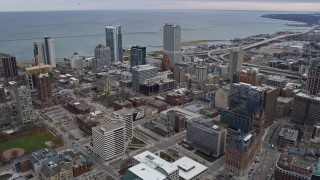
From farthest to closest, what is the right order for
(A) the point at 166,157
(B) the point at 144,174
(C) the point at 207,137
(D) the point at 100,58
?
(D) the point at 100,58
(C) the point at 207,137
(A) the point at 166,157
(B) the point at 144,174

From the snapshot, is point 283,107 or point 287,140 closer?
point 287,140

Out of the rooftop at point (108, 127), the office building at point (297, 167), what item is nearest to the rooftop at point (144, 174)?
the rooftop at point (108, 127)

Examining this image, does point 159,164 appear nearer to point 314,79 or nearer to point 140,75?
point 140,75

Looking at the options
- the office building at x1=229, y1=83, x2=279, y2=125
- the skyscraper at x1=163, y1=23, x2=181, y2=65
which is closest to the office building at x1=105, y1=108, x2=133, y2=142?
the office building at x1=229, y1=83, x2=279, y2=125

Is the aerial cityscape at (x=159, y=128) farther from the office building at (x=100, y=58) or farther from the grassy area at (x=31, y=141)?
the office building at (x=100, y=58)

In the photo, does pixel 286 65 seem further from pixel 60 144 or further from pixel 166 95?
pixel 60 144

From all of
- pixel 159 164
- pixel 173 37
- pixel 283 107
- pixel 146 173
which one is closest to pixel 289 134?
pixel 283 107
